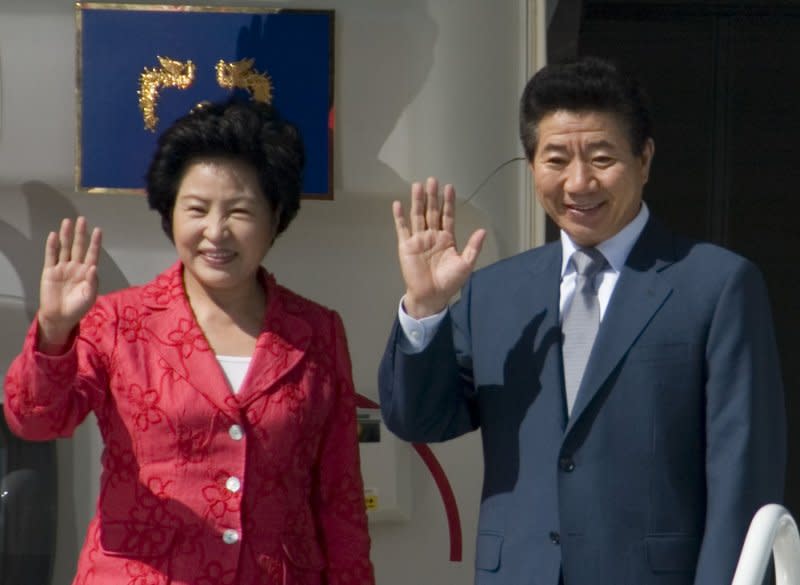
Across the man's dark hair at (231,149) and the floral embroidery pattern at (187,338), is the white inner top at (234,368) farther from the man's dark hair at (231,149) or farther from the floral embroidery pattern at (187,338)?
the man's dark hair at (231,149)

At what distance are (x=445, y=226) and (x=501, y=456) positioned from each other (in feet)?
1.38

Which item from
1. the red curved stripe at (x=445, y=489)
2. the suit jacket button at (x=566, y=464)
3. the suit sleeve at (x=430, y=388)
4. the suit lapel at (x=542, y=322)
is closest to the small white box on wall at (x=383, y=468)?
the red curved stripe at (x=445, y=489)

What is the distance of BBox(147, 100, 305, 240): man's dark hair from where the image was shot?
2.89m

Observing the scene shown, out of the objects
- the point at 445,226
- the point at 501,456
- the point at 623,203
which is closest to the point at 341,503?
the point at 501,456

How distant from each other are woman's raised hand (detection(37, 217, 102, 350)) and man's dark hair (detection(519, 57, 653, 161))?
2.71ft

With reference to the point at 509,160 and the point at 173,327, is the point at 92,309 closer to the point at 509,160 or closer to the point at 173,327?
the point at 173,327

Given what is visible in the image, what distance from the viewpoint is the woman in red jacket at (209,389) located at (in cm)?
277

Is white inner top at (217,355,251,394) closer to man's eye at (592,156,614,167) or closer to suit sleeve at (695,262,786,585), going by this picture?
man's eye at (592,156,614,167)

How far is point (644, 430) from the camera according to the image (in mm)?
2625

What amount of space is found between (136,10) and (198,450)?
1109mm

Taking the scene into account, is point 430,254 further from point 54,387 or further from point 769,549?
point 769,549

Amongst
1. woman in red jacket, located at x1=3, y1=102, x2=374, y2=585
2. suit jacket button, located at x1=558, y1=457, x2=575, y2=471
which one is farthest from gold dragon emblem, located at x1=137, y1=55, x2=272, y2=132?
suit jacket button, located at x1=558, y1=457, x2=575, y2=471

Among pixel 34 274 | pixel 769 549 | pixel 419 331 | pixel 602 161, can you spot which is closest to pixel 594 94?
pixel 602 161

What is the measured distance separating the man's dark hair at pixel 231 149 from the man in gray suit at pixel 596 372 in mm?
272
